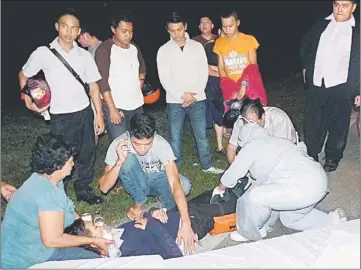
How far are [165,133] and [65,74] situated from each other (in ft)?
7.68

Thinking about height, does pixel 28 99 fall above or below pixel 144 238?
above

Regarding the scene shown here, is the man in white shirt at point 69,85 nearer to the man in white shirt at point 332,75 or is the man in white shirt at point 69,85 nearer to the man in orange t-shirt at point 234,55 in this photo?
the man in orange t-shirt at point 234,55

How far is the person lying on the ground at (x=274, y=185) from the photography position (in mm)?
4652

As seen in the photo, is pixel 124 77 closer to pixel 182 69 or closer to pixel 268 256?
pixel 182 69

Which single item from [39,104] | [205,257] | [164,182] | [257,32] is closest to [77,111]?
[39,104]

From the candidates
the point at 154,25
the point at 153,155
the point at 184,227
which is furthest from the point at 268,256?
the point at 154,25

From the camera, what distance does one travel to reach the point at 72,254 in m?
4.10

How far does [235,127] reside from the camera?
536 cm

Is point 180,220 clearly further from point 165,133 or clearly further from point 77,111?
point 165,133

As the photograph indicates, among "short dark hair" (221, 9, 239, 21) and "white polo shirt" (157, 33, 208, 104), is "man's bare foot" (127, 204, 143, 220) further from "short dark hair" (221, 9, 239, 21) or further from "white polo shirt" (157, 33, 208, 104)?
"short dark hair" (221, 9, 239, 21)

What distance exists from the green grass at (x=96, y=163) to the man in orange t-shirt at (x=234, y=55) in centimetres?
79

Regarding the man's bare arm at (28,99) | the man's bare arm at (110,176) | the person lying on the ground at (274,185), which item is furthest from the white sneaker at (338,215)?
the man's bare arm at (28,99)

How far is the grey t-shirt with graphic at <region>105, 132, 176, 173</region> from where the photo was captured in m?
4.94

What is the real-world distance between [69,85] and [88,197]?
101cm
